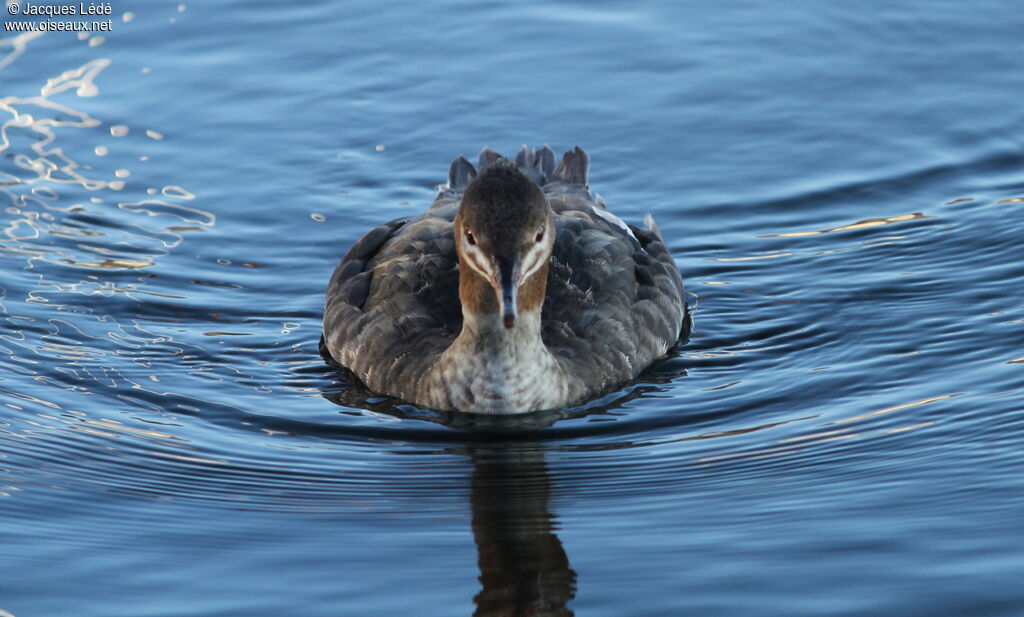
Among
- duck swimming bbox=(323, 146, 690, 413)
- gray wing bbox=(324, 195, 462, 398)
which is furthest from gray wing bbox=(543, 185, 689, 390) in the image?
gray wing bbox=(324, 195, 462, 398)

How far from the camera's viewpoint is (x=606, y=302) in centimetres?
1177

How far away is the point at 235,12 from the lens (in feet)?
59.7

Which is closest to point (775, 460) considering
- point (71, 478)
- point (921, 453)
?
point (921, 453)

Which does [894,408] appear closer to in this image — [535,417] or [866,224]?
[535,417]

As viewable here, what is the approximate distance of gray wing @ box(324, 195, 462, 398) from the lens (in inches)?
451

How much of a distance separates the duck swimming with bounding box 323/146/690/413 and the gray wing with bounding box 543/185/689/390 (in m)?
0.01

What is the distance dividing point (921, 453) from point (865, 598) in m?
1.87

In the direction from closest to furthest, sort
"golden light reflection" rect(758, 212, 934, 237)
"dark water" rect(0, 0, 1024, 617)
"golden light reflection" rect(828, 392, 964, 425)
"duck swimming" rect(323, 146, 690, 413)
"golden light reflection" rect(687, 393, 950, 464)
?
1. "dark water" rect(0, 0, 1024, 617)
2. "golden light reflection" rect(687, 393, 950, 464)
3. "duck swimming" rect(323, 146, 690, 413)
4. "golden light reflection" rect(828, 392, 964, 425)
5. "golden light reflection" rect(758, 212, 934, 237)

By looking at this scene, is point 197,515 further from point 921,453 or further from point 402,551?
point 921,453

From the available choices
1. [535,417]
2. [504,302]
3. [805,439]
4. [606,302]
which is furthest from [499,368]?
[805,439]

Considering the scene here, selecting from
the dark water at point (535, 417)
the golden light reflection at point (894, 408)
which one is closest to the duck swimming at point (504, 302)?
the dark water at point (535, 417)

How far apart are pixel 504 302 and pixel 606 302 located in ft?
6.21

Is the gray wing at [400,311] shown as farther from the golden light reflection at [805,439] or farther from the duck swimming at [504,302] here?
the golden light reflection at [805,439]

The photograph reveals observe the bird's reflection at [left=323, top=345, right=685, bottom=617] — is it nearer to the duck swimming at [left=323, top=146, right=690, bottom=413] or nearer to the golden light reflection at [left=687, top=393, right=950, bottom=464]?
the duck swimming at [left=323, top=146, right=690, bottom=413]
